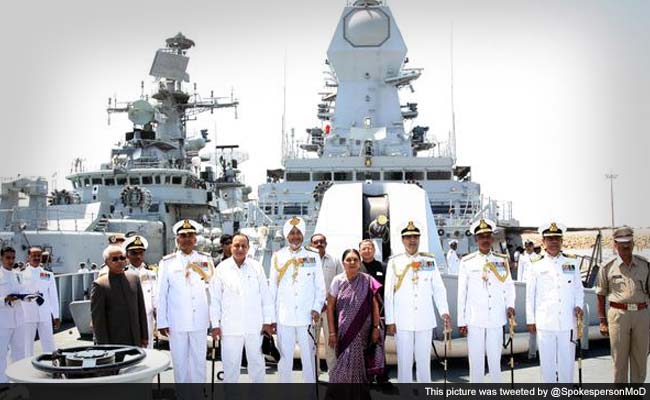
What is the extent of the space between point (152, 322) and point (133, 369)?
322 cm

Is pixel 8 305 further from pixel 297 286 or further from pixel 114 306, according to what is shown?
pixel 297 286

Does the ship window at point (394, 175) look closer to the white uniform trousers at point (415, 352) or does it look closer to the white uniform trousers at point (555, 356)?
the white uniform trousers at point (555, 356)

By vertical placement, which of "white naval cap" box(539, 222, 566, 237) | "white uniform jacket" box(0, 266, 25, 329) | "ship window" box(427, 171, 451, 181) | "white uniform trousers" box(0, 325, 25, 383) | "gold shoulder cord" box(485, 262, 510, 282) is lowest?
"white uniform trousers" box(0, 325, 25, 383)

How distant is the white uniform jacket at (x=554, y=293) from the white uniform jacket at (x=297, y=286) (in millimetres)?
1864

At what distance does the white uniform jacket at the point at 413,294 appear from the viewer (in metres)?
5.13

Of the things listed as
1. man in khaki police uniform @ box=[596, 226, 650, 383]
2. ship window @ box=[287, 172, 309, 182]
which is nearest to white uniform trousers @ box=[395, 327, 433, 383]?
man in khaki police uniform @ box=[596, 226, 650, 383]

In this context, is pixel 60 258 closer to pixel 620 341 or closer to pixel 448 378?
pixel 448 378

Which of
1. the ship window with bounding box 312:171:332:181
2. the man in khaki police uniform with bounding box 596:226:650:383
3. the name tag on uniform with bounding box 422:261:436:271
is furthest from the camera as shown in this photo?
the ship window with bounding box 312:171:332:181

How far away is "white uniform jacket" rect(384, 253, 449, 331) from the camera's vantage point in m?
5.13

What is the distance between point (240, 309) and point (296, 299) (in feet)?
1.63

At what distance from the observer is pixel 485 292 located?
5.21 meters

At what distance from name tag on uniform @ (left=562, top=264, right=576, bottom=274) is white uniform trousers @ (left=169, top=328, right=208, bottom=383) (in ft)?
10.5

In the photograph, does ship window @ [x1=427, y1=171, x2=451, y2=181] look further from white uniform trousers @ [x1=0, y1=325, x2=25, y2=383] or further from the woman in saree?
the woman in saree

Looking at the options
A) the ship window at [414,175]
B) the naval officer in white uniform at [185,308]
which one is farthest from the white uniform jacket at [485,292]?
the ship window at [414,175]
